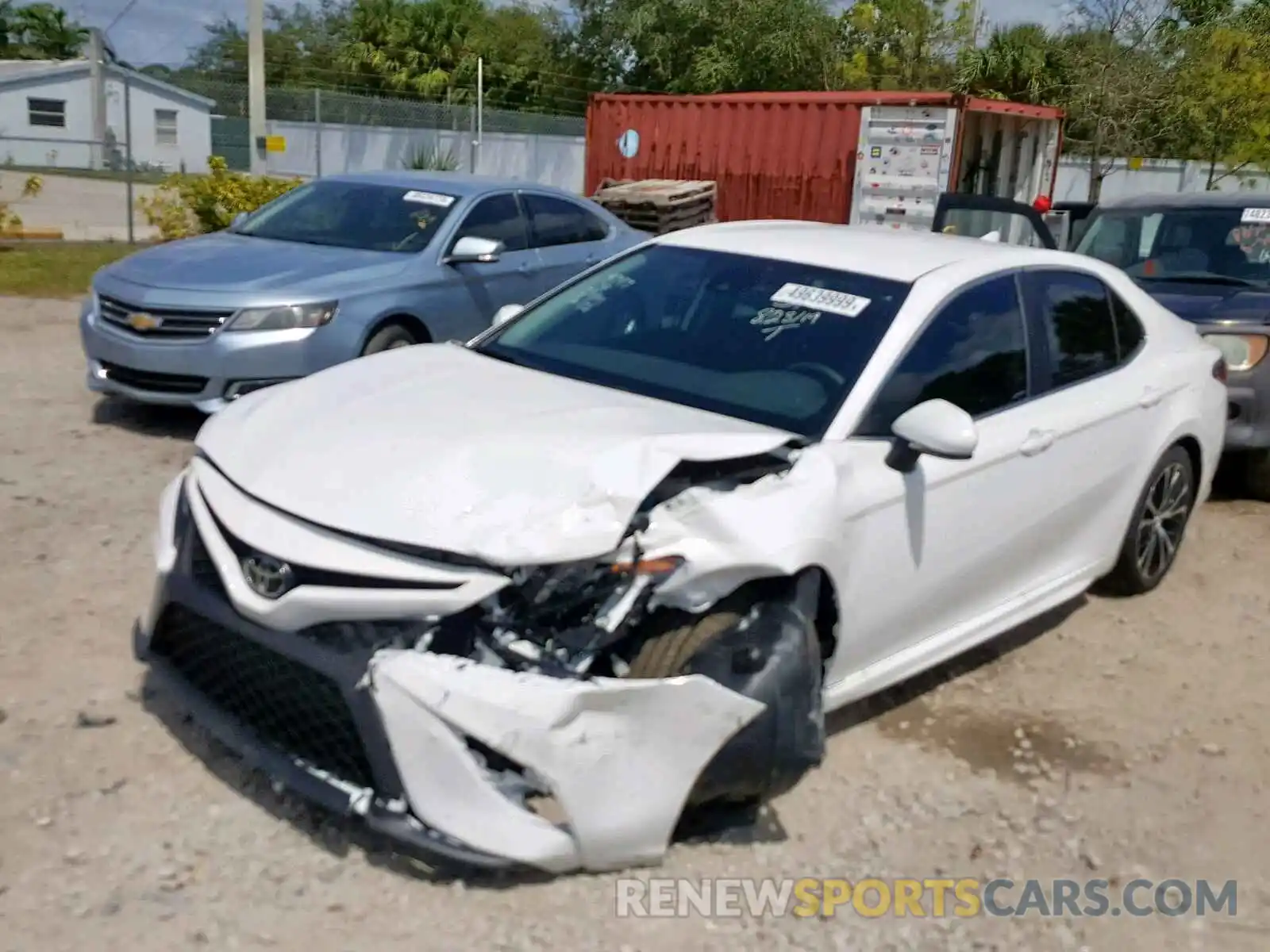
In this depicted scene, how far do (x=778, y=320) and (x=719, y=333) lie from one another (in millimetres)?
206

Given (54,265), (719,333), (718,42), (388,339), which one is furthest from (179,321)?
(718,42)

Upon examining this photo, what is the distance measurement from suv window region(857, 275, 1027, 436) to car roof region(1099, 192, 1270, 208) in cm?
445

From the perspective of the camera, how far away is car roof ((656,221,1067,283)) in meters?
4.60

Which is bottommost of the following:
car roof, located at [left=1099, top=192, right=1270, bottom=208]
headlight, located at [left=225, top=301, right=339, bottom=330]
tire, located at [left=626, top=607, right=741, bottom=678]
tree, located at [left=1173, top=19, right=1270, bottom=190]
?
tire, located at [left=626, top=607, right=741, bottom=678]

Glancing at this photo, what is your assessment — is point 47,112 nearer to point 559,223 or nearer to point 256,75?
point 256,75

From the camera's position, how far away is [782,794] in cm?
388

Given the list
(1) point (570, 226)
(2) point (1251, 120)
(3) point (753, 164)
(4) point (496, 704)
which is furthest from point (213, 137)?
(4) point (496, 704)

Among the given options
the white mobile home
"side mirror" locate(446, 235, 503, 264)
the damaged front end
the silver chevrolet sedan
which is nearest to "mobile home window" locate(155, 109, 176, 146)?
the white mobile home

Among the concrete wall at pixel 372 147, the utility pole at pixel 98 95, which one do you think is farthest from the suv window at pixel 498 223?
the utility pole at pixel 98 95

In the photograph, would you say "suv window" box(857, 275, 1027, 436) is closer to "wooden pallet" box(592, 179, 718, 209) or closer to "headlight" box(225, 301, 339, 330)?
"headlight" box(225, 301, 339, 330)

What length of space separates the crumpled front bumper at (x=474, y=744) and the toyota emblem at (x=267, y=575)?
10 cm

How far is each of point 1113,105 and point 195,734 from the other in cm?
2250

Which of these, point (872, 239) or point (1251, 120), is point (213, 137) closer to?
point (1251, 120)

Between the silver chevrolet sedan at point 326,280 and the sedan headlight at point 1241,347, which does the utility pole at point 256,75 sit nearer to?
the silver chevrolet sedan at point 326,280
